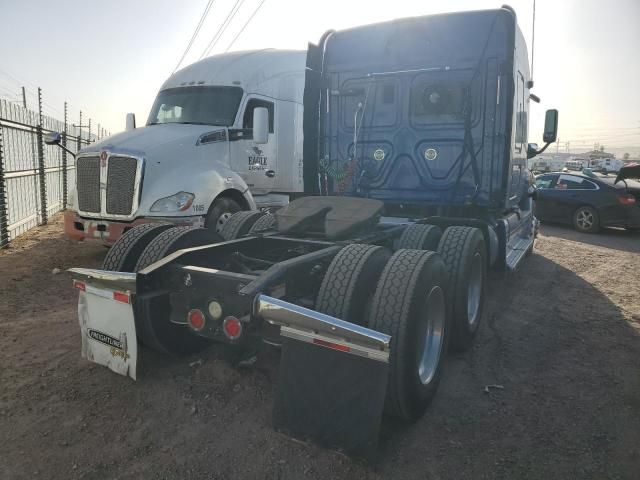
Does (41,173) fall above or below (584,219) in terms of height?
above

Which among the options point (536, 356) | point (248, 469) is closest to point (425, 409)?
point (248, 469)

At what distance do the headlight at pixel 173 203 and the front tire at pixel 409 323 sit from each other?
4.32 metres

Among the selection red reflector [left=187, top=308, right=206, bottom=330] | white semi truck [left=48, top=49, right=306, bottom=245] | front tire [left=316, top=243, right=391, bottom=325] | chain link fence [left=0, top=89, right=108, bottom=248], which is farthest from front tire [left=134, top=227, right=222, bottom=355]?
chain link fence [left=0, top=89, right=108, bottom=248]

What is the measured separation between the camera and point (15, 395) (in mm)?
3213

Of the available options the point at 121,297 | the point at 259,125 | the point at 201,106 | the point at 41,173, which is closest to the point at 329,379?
the point at 121,297

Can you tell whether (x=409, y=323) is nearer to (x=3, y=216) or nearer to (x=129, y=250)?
(x=129, y=250)

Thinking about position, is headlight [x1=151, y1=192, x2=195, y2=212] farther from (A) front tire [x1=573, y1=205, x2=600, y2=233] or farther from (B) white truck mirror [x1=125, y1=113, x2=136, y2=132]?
(A) front tire [x1=573, y1=205, x2=600, y2=233]

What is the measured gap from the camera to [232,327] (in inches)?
110

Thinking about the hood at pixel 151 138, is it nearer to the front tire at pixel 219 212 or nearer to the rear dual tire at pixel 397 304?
the front tire at pixel 219 212

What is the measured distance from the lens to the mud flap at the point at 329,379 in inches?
92.4

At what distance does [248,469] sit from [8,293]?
4717 mm

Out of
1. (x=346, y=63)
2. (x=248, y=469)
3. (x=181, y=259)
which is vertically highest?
(x=346, y=63)

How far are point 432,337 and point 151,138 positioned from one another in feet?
18.2

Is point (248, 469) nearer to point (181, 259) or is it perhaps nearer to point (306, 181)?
point (181, 259)
